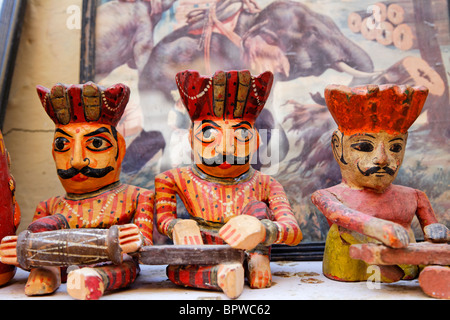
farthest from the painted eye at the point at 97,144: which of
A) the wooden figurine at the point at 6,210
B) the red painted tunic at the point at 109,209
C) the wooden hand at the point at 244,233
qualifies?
the wooden hand at the point at 244,233

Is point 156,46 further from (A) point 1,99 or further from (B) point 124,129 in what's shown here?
(A) point 1,99

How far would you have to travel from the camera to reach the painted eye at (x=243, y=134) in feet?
6.91

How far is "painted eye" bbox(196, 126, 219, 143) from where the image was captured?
2.09 meters

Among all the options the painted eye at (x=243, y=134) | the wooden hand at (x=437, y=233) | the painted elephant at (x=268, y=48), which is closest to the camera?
the wooden hand at (x=437, y=233)

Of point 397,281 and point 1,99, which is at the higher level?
point 1,99

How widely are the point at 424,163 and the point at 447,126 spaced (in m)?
0.27

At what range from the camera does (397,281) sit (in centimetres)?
194

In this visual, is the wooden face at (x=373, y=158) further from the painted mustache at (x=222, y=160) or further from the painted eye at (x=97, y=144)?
the painted eye at (x=97, y=144)

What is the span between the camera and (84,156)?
207 centimetres

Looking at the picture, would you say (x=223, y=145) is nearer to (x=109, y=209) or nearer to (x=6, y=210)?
(x=109, y=209)

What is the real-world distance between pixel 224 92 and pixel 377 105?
655mm

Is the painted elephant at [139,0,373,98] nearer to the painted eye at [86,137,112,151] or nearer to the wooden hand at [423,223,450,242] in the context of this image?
the painted eye at [86,137,112,151]

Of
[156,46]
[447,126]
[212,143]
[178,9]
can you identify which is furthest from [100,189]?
[447,126]

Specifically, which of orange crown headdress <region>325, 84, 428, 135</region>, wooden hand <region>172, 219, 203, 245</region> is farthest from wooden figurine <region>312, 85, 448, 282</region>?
wooden hand <region>172, 219, 203, 245</region>
